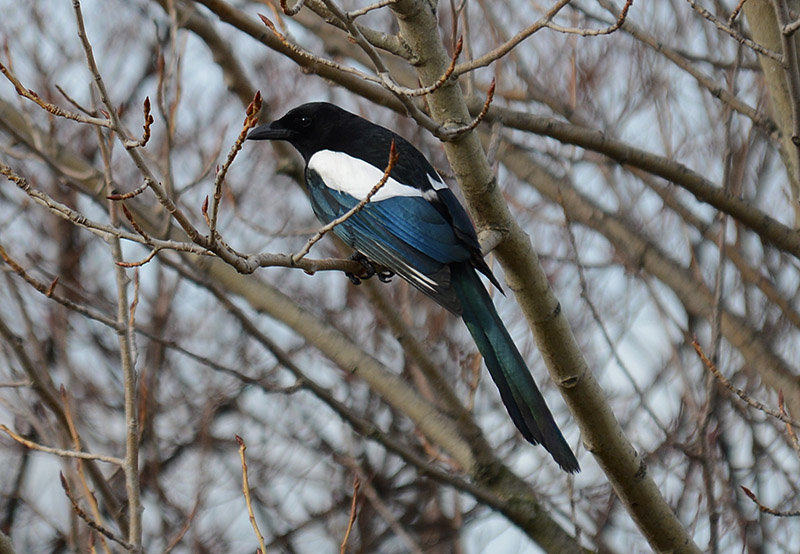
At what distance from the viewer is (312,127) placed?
424 cm

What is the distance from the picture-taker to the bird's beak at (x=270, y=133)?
4.13m

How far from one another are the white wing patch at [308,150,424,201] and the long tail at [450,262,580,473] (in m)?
0.61

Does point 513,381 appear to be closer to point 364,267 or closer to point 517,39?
point 364,267

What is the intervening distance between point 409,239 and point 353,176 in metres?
0.47

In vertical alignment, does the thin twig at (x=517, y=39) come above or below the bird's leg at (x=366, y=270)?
below

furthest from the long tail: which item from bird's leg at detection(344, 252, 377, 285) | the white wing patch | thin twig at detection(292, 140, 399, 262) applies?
thin twig at detection(292, 140, 399, 262)

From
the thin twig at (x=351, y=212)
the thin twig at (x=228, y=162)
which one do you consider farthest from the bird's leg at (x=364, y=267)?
the thin twig at (x=228, y=162)

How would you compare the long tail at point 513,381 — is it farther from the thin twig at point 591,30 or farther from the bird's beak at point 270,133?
the bird's beak at point 270,133

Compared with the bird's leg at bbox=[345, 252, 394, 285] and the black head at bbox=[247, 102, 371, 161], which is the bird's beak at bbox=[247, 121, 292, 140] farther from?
the bird's leg at bbox=[345, 252, 394, 285]

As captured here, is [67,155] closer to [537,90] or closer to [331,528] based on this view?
[537,90]

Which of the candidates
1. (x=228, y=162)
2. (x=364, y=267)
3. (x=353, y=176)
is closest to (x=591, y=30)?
(x=228, y=162)

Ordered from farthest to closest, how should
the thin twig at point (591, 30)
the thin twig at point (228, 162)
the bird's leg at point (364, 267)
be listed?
the bird's leg at point (364, 267) → the thin twig at point (591, 30) → the thin twig at point (228, 162)

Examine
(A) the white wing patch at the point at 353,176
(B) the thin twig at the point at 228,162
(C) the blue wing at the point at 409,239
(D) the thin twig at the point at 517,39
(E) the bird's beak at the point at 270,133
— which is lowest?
(B) the thin twig at the point at 228,162

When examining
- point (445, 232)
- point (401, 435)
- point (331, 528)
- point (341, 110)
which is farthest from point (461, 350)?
point (445, 232)
